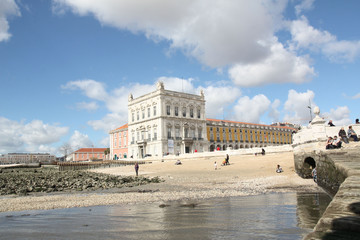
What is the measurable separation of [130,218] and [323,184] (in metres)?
8.46

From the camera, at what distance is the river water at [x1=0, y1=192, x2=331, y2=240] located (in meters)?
6.53

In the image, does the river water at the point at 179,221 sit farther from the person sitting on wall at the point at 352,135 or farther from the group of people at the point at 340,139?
the person sitting on wall at the point at 352,135

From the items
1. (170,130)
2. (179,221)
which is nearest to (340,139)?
(179,221)

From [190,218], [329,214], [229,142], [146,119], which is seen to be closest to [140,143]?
[146,119]

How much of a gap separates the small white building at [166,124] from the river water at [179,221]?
51.0m

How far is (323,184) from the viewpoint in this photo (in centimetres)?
1281

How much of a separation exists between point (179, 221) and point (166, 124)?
2182 inches

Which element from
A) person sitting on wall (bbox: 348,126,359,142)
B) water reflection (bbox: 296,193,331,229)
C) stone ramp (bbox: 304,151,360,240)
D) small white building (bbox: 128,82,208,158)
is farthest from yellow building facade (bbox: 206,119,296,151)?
stone ramp (bbox: 304,151,360,240)

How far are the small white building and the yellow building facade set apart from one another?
409cm

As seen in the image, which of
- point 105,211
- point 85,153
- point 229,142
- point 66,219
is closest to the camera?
point 66,219

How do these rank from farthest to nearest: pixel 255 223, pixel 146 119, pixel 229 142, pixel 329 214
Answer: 1. pixel 229 142
2. pixel 146 119
3. pixel 255 223
4. pixel 329 214

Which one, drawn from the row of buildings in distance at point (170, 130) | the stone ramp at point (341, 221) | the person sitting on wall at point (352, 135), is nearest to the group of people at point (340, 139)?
the person sitting on wall at point (352, 135)

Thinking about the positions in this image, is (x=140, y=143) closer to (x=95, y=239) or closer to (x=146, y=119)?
(x=146, y=119)

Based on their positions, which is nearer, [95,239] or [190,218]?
[95,239]
